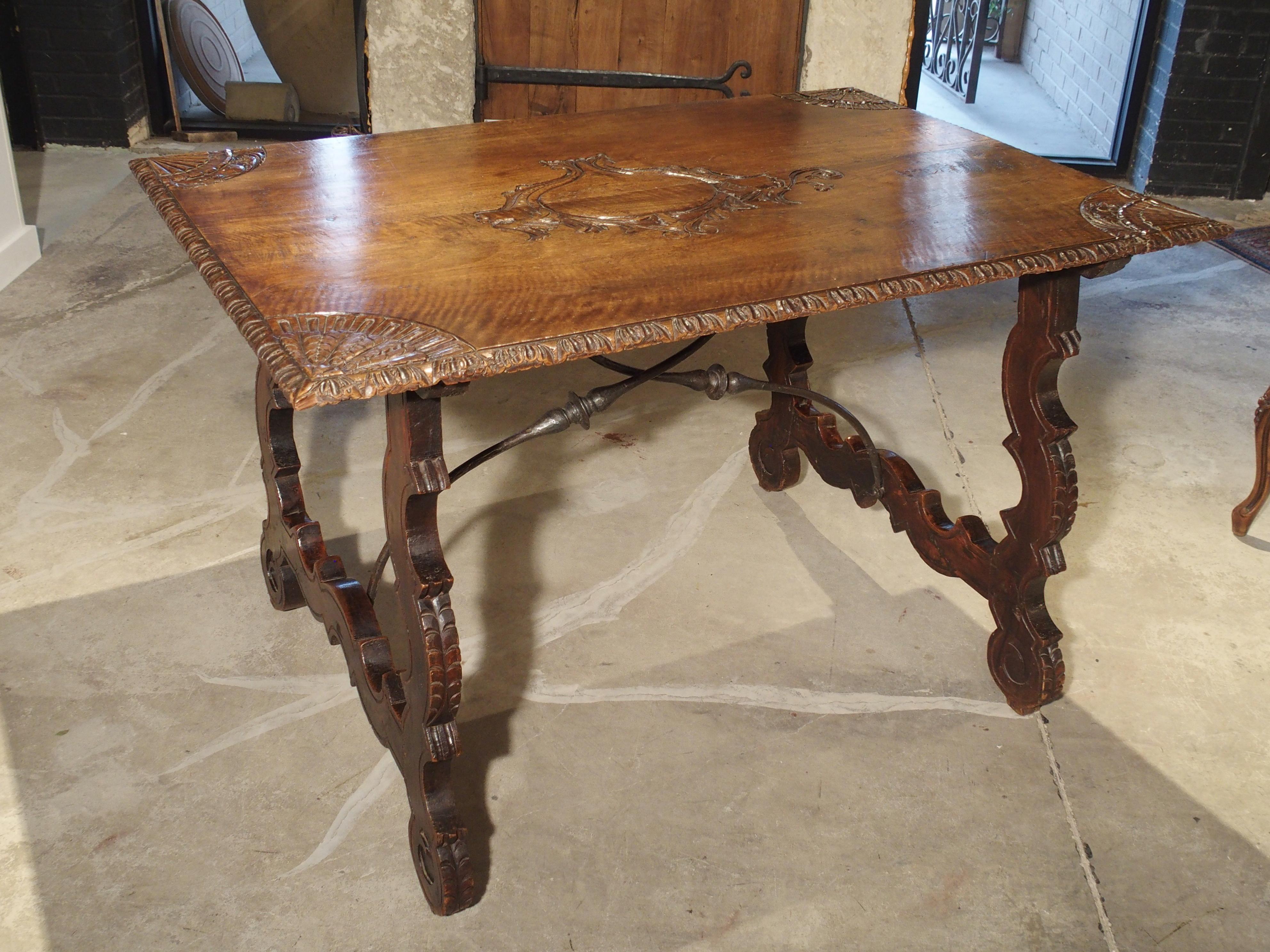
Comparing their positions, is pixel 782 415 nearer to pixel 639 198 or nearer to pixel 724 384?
pixel 724 384

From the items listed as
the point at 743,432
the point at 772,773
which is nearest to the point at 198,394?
the point at 743,432

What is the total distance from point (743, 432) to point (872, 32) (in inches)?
80.8

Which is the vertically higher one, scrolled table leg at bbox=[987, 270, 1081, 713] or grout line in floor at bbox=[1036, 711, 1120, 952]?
scrolled table leg at bbox=[987, 270, 1081, 713]

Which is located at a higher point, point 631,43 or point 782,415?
point 631,43

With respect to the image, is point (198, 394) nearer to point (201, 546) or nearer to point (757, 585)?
point (201, 546)

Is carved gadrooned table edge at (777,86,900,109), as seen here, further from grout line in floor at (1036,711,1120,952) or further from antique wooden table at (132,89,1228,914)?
grout line in floor at (1036,711,1120,952)

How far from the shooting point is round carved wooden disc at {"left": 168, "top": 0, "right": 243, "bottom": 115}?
4.93 meters

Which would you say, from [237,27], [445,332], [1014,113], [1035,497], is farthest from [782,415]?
[237,27]

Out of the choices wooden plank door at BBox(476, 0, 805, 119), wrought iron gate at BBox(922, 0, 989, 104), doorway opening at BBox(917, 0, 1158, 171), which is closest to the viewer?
wooden plank door at BBox(476, 0, 805, 119)

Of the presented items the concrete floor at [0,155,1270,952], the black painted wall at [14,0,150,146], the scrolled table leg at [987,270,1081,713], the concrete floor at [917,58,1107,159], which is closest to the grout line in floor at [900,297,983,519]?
the concrete floor at [0,155,1270,952]

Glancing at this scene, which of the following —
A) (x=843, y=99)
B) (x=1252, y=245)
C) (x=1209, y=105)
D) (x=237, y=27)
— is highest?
(x=843, y=99)

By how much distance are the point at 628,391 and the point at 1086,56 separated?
4.61 meters

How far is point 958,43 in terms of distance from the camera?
6.38 metres

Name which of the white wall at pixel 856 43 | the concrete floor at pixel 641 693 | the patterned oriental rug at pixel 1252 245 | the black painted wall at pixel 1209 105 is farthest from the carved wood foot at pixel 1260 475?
the black painted wall at pixel 1209 105
